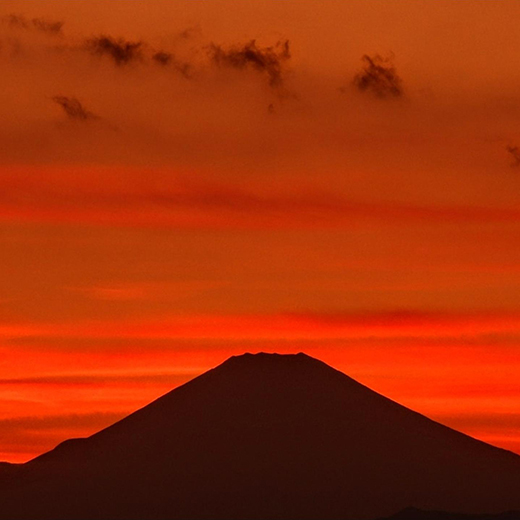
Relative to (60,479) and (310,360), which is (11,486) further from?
(310,360)

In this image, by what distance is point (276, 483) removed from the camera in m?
161

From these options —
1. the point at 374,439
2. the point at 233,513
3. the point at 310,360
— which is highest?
the point at 310,360

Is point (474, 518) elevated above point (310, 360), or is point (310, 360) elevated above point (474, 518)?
point (310, 360)

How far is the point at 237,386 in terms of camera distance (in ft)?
576

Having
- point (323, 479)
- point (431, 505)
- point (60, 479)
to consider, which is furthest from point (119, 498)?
point (431, 505)

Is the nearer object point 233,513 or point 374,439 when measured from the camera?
point 233,513

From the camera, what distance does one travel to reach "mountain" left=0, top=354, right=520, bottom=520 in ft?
521

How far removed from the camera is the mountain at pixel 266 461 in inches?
6255

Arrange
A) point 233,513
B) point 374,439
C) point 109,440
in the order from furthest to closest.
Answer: point 109,440, point 374,439, point 233,513

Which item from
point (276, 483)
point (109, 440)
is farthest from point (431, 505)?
point (109, 440)

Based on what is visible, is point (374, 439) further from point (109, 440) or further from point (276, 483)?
point (109, 440)

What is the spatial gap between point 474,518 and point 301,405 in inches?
1042

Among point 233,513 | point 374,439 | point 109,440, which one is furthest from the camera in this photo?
point 109,440

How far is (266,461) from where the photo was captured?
166 metres
